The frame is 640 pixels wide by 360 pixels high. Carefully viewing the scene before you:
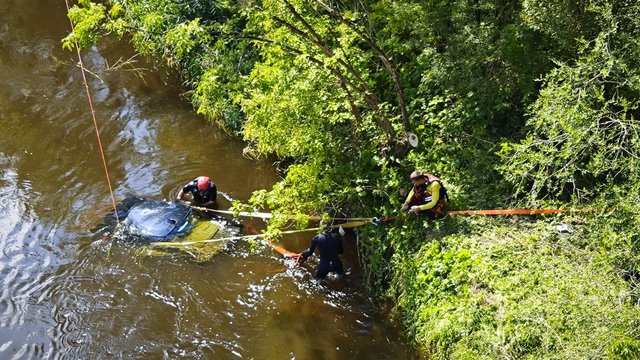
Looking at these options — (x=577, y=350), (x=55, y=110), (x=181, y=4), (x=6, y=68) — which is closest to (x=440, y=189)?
(x=577, y=350)

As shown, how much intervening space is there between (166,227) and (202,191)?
1037mm

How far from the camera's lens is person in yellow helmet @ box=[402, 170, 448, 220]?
8.44 m

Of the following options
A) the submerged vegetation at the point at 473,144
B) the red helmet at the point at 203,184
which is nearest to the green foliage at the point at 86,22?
the submerged vegetation at the point at 473,144

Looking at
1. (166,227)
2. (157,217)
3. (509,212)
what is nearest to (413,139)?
(509,212)

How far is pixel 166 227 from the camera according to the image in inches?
398

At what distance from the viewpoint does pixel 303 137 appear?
9.45m

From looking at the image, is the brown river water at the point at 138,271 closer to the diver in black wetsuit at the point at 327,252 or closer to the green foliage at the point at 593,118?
the diver in black wetsuit at the point at 327,252

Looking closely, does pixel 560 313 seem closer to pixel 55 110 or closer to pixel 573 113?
pixel 573 113

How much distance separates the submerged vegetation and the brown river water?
3.83 feet

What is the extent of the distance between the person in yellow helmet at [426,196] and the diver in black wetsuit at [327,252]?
1290mm

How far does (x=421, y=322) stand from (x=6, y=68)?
575 inches

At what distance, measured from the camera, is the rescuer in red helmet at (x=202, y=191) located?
10625mm

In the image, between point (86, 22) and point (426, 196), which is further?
point (426, 196)

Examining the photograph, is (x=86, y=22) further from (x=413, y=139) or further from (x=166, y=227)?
(x=413, y=139)
